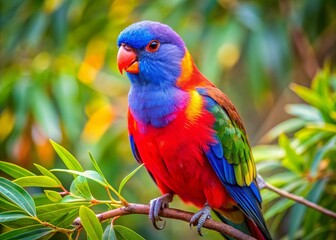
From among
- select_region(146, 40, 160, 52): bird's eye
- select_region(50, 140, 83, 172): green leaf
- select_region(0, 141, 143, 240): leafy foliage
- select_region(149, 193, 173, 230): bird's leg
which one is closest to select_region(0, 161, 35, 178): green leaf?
select_region(0, 141, 143, 240): leafy foliage

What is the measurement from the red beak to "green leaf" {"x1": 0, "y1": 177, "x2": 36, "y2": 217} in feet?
2.90

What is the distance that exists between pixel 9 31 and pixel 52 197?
10.6 feet

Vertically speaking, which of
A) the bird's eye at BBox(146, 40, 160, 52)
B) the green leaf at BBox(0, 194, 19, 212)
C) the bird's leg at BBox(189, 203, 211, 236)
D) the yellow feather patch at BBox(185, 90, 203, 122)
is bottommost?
the bird's leg at BBox(189, 203, 211, 236)

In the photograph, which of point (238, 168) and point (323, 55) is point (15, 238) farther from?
point (323, 55)

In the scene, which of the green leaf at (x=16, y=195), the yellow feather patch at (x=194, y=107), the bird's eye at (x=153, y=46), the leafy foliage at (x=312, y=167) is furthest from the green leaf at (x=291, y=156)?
the green leaf at (x=16, y=195)

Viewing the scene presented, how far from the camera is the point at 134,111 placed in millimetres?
2943

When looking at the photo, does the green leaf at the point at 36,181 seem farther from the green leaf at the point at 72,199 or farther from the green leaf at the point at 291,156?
the green leaf at the point at 291,156

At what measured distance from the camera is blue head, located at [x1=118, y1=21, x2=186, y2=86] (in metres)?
2.92

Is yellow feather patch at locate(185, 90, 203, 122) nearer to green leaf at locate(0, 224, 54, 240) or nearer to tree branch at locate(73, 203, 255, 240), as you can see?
tree branch at locate(73, 203, 255, 240)

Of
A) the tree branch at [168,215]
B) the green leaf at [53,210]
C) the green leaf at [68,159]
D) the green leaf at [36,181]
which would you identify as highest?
the green leaf at [68,159]

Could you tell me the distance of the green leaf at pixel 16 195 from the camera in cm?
221

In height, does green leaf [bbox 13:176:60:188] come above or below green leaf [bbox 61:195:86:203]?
above

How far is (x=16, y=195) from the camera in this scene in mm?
2223

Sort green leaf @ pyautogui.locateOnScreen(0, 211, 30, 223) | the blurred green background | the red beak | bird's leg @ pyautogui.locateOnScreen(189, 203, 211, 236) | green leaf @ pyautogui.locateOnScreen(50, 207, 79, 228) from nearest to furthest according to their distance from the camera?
green leaf @ pyautogui.locateOnScreen(0, 211, 30, 223)
green leaf @ pyautogui.locateOnScreen(50, 207, 79, 228)
bird's leg @ pyautogui.locateOnScreen(189, 203, 211, 236)
the red beak
the blurred green background
